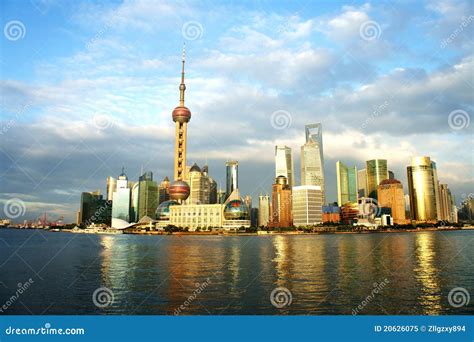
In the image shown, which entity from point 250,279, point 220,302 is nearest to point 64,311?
point 220,302

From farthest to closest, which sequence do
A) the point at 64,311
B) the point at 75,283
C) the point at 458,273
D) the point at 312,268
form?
1. the point at 312,268
2. the point at 458,273
3. the point at 75,283
4. the point at 64,311

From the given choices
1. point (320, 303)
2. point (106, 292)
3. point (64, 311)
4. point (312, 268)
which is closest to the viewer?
point (64, 311)

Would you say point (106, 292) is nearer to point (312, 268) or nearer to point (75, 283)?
point (75, 283)

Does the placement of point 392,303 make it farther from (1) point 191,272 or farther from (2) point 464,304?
(1) point 191,272

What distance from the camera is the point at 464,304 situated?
28.9 m

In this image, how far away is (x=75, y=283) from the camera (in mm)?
38031

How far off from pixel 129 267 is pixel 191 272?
10.8 meters

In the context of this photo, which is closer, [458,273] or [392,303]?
[392,303]

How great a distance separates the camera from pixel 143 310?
27.4 m

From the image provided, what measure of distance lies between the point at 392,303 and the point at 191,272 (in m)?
24.1
